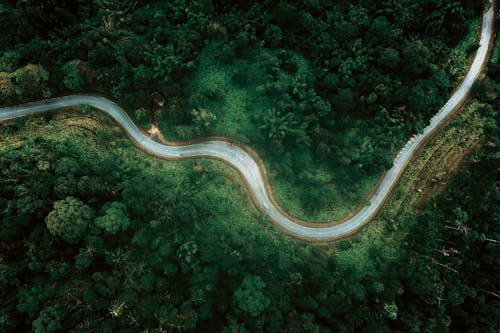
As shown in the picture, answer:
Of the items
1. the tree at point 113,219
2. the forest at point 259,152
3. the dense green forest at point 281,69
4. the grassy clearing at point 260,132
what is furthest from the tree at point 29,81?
the tree at point 113,219

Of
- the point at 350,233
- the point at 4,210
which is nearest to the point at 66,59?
the point at 4,210

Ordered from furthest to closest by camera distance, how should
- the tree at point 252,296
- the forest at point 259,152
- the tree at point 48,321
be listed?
the forest at point 259,152, the tree at point 252,296, the tree at point 48,321

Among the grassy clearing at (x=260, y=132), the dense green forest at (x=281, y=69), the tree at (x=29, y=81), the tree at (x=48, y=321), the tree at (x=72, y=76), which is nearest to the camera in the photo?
the tree at (x=48, y=321)

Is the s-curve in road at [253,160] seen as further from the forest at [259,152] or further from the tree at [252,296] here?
the tree at [252,296]

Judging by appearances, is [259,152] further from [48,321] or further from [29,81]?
[29,81]

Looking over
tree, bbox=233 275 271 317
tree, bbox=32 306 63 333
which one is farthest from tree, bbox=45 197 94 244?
tree, bbox=233 275 271 317

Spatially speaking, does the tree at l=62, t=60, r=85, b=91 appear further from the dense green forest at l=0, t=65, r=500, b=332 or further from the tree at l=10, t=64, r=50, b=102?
the dense green forest at l=0, t=65, r=500, b=332

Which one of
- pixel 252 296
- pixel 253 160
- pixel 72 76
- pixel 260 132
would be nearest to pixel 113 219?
pixel 252 296

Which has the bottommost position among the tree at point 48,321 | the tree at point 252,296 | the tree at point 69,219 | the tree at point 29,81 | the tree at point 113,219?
the tree at point 252,296
